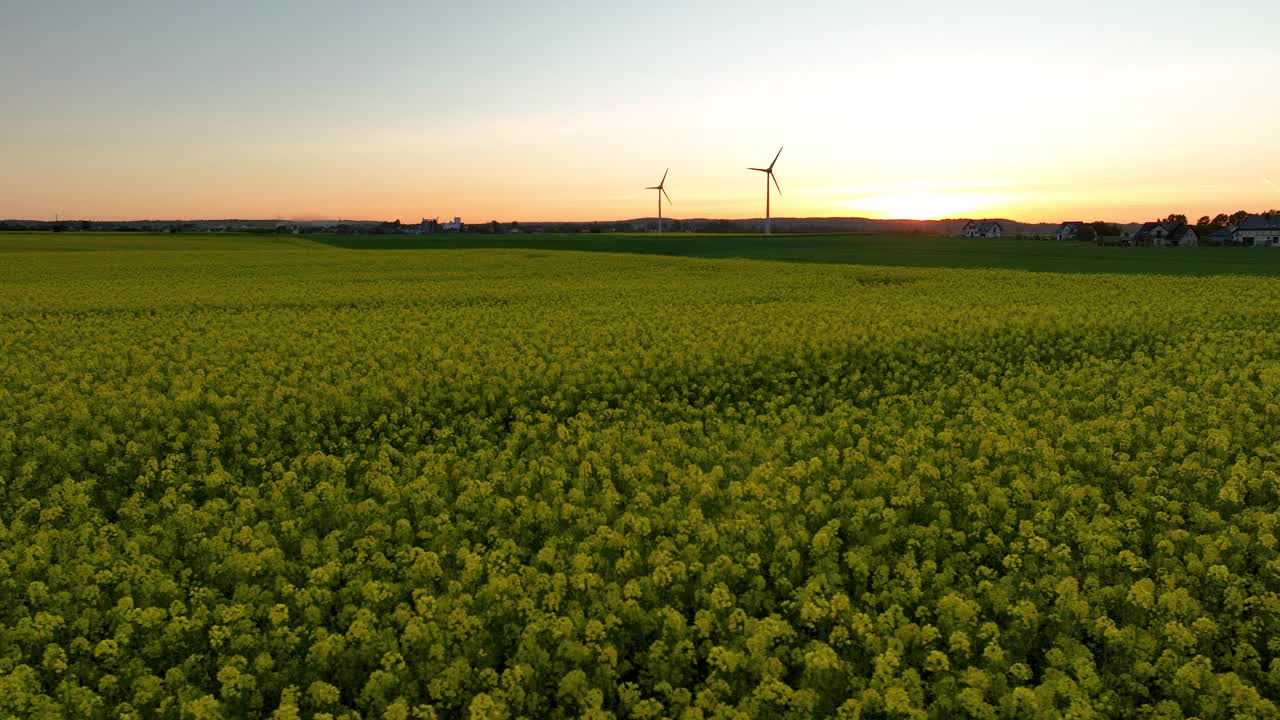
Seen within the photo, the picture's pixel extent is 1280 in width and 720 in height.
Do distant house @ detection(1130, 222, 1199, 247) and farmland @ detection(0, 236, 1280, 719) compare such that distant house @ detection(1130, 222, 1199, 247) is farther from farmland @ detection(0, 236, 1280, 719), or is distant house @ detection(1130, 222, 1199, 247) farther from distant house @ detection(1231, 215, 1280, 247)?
farmland @ detection(0, 236, 1280, 719)

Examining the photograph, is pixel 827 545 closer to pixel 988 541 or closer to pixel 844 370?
pixel 988 541

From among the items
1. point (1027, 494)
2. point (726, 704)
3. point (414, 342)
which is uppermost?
point (414, 342)

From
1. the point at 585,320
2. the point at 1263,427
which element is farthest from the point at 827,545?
the point at 585,320

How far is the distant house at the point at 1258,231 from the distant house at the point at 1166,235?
9.82 meters

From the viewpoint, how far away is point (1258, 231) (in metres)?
152

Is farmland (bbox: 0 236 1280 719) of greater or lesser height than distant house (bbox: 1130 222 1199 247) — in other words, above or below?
below

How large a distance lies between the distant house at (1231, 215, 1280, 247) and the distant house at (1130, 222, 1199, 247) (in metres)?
9.82

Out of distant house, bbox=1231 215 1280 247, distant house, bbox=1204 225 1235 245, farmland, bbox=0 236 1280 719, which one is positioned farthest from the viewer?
distant house, bbox=1204 225 1235 245

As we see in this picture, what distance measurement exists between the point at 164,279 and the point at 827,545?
166 feet

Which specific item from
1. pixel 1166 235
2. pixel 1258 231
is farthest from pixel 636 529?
pixel 1258 231

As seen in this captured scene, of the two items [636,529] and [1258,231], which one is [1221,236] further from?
[636,529]

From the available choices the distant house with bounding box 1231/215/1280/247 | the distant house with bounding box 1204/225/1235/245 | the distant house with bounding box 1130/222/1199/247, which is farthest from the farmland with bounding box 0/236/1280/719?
the distant house with bounding box 1231/215/1280/247

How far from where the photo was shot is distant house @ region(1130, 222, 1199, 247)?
148500mm

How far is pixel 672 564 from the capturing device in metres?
8.62
